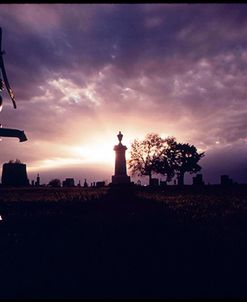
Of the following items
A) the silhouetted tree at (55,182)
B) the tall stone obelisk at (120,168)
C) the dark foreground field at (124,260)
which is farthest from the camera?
the silhouetted tree at (55,182)

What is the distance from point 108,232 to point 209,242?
1.72m

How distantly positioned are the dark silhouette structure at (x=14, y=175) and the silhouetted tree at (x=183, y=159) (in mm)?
26790

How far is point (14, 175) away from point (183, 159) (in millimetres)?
30195

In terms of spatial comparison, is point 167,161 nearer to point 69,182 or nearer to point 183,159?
point 183,159

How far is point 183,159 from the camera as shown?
2245 inches

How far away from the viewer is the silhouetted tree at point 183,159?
56.6 meters

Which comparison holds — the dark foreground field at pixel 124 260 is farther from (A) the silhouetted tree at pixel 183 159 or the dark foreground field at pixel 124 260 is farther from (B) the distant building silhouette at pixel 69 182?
(A) the silhouetted tree at pixel 183 159

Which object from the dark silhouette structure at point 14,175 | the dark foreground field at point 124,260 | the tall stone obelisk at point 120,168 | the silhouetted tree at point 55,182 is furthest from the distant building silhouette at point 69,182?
the dark foreground field at point 124,260

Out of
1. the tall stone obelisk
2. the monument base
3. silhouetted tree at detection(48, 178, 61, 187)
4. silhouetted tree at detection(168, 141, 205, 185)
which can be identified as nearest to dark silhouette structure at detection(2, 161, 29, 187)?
silhouetted tree at detection(48, 178, 61, 187)

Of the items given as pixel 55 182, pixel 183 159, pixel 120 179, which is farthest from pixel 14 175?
pixel 183 159

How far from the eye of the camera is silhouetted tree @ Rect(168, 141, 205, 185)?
5659 centimetres

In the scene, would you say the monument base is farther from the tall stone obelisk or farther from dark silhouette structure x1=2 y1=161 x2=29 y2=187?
dark silhouette structure x1=2 y1=161 x2=29 y2=187

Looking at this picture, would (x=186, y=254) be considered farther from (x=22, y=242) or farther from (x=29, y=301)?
(x=22, y=242)

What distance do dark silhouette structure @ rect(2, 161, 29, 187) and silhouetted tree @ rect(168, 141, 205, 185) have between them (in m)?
26.8
